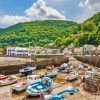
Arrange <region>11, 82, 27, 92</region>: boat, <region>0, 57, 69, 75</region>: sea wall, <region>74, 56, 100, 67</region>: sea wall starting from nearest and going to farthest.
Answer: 1. <region>11, 82, 27, 92</region>: boat
2. <region>0, 57, 69, 75</region>: sea wall
3. <region>74, 56, 100, 67</region>: sea wall

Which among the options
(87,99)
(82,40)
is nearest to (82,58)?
(87,99)

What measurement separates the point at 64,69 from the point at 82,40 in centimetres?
8896

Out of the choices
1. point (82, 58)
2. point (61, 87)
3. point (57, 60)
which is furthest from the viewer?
point (82, 58)

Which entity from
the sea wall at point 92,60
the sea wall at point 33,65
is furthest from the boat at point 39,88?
the sea wall at point 92,60

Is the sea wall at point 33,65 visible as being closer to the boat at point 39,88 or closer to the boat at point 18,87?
the boat at point 18,87

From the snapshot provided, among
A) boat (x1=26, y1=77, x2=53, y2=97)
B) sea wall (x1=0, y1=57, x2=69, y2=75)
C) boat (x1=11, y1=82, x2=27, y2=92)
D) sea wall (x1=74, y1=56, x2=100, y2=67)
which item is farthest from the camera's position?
sea wall (x1=74, y1=56, x2=100, y2=67)

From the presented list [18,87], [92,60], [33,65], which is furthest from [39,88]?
[92,60]

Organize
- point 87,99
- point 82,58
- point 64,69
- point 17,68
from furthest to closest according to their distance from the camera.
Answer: point 82,58, point 64,69, point 17,68, point 87,99

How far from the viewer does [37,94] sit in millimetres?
34344

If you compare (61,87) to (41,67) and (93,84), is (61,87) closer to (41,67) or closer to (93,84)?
(93,84)

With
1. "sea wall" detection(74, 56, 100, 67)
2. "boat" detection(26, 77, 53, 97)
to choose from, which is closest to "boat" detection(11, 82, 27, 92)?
"boat" detection(26, 77, 53, 97)

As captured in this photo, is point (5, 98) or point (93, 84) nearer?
point (5, 98)

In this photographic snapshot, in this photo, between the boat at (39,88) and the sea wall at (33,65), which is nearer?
the boat at (39,88)

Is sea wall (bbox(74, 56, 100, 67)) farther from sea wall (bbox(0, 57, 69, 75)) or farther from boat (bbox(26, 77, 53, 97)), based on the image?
boat (bbox(26, 77, 53, 97))
